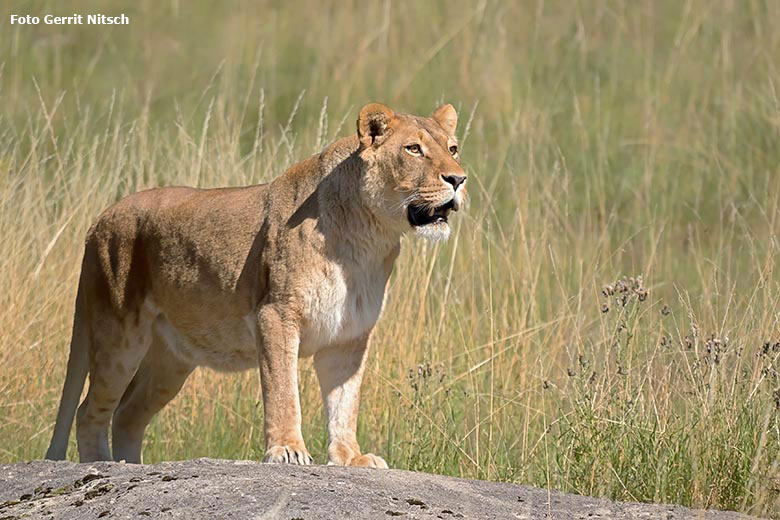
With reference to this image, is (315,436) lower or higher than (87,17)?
lower

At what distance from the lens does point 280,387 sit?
6523 mm

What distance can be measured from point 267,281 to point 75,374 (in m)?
1.46

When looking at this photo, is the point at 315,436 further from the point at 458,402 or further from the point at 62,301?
the point at 62,301

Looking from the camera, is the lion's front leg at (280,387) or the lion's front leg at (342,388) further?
the lion's front leg at (342,388)

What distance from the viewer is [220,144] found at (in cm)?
1004

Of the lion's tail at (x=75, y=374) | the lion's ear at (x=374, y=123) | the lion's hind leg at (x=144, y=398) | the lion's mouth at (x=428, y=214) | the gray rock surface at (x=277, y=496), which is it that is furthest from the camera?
the lion's hind leg at (x=144, y=398)

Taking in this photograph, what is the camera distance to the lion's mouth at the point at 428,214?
261 inches

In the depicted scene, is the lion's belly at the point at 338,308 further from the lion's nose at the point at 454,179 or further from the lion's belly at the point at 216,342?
the lion's nose at the point at 454,179

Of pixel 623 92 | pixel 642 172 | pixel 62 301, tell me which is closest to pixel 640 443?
pixel 62 301

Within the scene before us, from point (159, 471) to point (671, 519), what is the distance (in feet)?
6.26

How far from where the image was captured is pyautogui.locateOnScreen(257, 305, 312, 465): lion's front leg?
639cm

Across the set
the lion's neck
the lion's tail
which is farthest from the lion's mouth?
the lion's tail

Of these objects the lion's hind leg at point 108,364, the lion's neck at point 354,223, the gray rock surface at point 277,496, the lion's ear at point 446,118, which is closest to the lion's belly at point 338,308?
the lion's neck at point 354,223

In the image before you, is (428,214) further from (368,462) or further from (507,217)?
(507,217)
